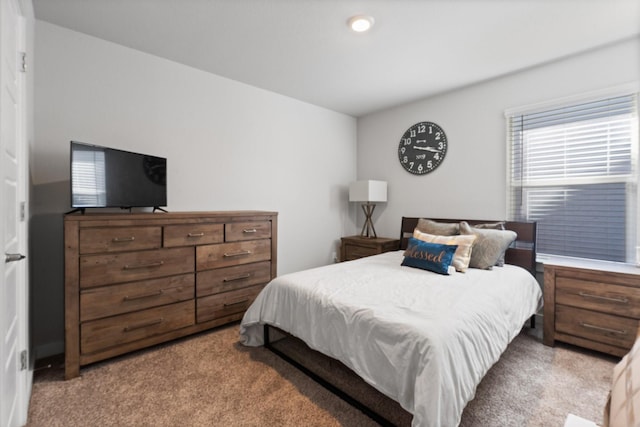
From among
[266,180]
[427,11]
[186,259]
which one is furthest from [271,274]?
[427,11]

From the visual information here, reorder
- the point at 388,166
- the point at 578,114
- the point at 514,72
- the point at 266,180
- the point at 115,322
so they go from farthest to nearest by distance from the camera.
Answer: the point at 388,166 → the point at 266,180 → the point at 514,72 → the point at 578,114 → the point at 115,322

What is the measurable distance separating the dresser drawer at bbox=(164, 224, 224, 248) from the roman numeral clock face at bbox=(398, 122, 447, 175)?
2512mm

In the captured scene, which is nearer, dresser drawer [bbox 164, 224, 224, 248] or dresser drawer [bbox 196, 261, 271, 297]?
dresser drawer [bbox 164, 224, 224, 248]

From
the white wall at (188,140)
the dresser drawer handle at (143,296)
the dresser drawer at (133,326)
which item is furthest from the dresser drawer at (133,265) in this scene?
the white wall at (188,140)

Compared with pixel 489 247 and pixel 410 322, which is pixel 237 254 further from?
pixel 489 247

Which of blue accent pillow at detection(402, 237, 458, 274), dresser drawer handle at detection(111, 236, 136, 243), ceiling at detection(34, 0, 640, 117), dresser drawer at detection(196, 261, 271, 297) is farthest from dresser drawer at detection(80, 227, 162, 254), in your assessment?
blue accent pillow at detection(402, 237, 458, 274)

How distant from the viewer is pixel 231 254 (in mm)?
2656

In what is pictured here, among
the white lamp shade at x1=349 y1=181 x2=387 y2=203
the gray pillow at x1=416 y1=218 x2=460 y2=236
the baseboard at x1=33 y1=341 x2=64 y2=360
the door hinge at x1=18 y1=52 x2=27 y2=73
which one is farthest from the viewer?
the white lamp shade at x1=349 y1=181 x2=387 y2=203

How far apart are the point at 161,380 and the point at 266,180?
7.23ft

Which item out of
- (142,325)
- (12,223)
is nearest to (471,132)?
(142,325)

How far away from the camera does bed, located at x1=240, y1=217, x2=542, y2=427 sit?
1.28m

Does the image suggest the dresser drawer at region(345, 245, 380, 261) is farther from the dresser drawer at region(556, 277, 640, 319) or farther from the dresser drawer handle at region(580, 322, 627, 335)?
the dresser drawer handle at region(580, 322, 627, 335)

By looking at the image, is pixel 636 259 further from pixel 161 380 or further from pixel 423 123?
pixel 161 380

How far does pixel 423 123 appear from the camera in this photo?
3676 millimetres
